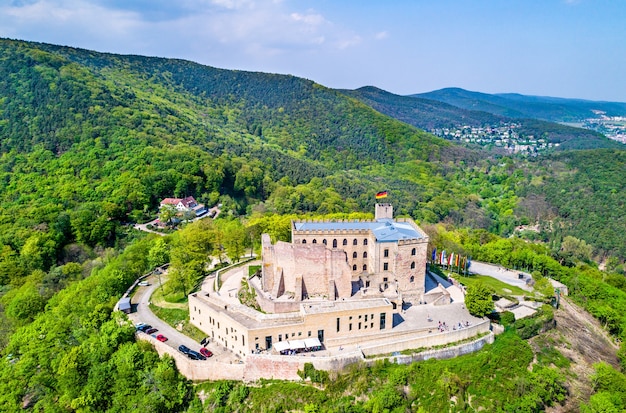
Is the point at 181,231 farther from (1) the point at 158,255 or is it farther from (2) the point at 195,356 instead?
(2) the point at 195,356

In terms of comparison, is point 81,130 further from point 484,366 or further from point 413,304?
point 484,366

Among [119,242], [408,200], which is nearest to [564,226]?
[408,200]

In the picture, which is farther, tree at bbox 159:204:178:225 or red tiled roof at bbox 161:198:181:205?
red tiled roof at bbox 161:198:181:205

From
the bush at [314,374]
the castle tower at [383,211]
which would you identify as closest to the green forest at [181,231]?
the bush at [314,374]

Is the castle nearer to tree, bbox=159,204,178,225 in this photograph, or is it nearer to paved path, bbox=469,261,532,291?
paved path, bbox=469,261,532,291

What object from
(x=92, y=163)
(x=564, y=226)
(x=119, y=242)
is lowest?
(x=564, y=226)

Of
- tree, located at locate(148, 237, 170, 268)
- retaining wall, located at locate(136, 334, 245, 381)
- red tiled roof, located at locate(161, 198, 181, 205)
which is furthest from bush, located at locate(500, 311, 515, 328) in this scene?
red tiled roof, located at locate(161, 198, 181, 205)
